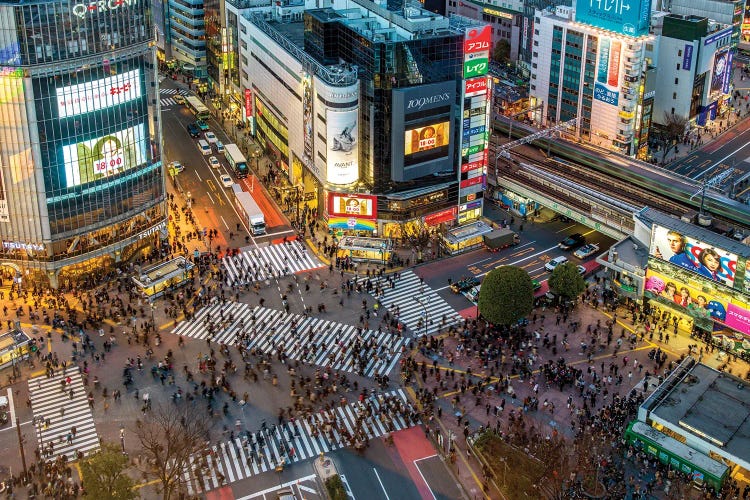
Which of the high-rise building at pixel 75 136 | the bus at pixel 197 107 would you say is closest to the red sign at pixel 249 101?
the bus at pixel 197 107

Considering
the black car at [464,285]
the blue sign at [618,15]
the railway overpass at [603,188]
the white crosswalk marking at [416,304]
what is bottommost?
the white crosswalk marking at [416,304]

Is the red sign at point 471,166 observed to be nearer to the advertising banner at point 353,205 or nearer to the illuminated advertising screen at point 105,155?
the advertising banner at point 353,205

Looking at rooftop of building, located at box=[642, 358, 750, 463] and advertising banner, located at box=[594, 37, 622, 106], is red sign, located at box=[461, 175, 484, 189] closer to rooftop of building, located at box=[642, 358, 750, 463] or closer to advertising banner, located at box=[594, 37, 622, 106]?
advertising banner, located at box=[594, 37, 622, 106]

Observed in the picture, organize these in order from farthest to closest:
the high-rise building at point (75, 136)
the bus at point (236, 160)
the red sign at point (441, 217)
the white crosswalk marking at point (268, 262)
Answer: the bus at point (236, 160) < the red sign at point (441, 217) < the white crosswalk marking at point (268, 262) < the high-rise building at point (75, 136)

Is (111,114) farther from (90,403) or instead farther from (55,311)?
(90,403)

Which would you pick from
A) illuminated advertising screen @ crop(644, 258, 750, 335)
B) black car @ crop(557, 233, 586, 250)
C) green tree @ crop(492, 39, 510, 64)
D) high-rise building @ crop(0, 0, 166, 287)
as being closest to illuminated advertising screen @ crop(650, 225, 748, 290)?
illuminated advertising screen @ crop(644, 258, 750, 335)

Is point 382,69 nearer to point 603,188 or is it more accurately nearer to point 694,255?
point 603,188

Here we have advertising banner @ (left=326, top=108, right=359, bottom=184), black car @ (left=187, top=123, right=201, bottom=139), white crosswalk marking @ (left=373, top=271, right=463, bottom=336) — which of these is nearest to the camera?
white crosswalk marking @ (left=373, top=271, right=463, bottom=336)

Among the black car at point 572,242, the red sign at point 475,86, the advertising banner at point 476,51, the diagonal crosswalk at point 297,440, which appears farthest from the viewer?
the black car at point 572,242
